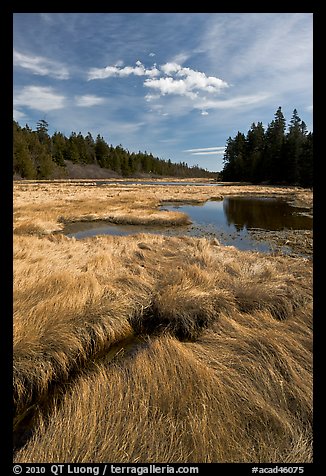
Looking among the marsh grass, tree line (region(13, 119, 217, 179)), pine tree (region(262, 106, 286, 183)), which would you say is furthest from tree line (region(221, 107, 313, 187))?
tree line (region(13, 119, 217, 179))

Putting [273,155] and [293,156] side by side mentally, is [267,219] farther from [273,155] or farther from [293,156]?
[273,155]

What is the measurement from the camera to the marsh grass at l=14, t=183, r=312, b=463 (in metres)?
2.70

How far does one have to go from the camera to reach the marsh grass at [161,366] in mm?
2701

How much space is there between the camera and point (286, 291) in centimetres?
643

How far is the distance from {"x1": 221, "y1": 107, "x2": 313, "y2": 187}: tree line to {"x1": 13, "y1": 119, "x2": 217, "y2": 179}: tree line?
217ft

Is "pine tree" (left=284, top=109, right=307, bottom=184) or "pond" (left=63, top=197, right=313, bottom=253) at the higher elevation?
"pine tree" (left=284, top=109, right=307, bottom=184)

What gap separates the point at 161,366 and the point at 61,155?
11948cm

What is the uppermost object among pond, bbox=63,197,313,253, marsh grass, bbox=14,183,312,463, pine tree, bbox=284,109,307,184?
pine tree, bbox=284,109,307,184

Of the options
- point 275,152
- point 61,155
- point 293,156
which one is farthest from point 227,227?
point 61,155

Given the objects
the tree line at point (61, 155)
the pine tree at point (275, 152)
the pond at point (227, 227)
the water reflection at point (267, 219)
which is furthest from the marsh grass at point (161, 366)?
the tree line at point (61, 155)

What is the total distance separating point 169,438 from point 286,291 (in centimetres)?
Result: 496

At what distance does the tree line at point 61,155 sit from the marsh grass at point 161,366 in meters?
80.5

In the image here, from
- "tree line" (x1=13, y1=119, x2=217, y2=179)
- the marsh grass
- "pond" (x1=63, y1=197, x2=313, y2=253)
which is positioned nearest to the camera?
the marsh grass

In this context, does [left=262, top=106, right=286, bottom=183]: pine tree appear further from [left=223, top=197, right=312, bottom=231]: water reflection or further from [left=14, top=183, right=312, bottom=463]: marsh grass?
[left=14, top=183, right=312, bottom=463]: marsh grass
